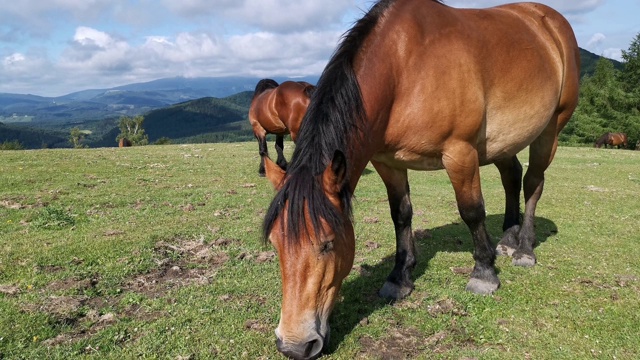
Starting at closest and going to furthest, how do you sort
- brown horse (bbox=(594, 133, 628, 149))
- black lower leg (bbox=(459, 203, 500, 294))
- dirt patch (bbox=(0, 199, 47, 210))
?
1. black lower leg (bbox=(459, 203, 500, 294))
2. dirt patch (bbox=(0, 199, 47, 210))
3. brown horse (bbox=(594, 133, 628, 149))

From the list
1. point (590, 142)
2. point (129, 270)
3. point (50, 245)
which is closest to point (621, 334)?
point (129, 270)

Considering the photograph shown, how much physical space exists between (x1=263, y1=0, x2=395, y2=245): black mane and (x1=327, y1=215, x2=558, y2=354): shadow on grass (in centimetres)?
122

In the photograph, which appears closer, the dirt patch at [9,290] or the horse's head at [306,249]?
the horse's head at [306,249]

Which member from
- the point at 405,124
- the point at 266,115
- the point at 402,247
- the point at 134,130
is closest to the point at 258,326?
the point at 402,247

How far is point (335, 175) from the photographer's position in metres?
2.81

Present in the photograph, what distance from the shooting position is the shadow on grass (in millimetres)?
3723

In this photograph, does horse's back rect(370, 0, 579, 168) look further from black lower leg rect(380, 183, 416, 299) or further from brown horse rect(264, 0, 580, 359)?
black lower leg rect(380, 183, 416, 299)

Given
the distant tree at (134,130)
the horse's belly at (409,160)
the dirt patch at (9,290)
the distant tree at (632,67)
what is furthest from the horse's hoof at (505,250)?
the distant tree at (134,130)

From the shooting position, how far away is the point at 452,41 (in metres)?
3.93

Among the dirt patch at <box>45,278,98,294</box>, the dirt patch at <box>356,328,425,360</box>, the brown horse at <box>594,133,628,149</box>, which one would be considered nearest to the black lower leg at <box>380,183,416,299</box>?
the dirt patch at <box>356,328,425,360</box>

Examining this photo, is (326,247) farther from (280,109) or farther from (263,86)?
(263,86)

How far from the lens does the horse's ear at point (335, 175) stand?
2.71 metres

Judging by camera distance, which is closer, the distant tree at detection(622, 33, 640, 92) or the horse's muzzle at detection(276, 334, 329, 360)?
the horse's muzzle at detection(276, 334, 329, 360)

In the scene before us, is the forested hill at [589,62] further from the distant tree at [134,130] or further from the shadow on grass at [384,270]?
the shadow on grass at [384,270]
